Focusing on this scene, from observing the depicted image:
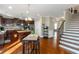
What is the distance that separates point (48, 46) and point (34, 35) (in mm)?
1350

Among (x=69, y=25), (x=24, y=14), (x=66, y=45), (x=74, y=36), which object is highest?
(x=24, y=14)

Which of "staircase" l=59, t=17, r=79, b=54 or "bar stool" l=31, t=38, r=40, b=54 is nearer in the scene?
"bar stool" l=31, t=38, r=40, b=54

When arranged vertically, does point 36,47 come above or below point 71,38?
below

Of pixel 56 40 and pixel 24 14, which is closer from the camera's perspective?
pixel 24 14

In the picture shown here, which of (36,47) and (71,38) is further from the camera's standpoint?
(71,38)

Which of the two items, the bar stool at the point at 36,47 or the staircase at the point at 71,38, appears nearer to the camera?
the bar stool at the point at 36,47

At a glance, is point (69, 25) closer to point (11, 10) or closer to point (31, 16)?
point (31, 16)

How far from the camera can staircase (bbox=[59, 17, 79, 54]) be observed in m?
5.64

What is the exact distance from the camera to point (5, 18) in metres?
4.35

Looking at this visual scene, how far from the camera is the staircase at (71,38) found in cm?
564

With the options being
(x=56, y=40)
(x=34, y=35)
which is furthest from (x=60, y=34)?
(x=34, y=35)

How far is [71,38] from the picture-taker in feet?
20.6
